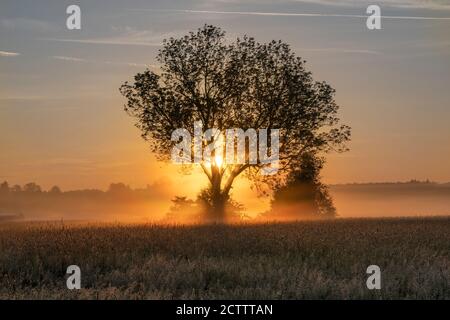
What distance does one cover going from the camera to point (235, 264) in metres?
12.5

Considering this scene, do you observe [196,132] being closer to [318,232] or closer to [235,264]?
[318,232]

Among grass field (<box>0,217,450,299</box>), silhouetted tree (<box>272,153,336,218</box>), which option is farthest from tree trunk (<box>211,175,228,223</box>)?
grass field (<box>0,217,450,299</box>)

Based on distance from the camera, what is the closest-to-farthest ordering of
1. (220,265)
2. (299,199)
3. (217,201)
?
(220,265), (217,201), (299,199)

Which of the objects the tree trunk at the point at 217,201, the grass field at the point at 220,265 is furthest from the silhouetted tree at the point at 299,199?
the grass field at the point at 220,265

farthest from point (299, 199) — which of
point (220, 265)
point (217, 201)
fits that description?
point (220, 265)

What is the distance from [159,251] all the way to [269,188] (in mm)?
24146

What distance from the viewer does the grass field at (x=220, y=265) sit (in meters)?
10.0

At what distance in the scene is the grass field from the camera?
1002 cm

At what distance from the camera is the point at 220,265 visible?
1225cm

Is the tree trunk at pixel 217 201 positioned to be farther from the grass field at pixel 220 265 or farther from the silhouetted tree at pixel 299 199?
the grass field at pixel 220 265

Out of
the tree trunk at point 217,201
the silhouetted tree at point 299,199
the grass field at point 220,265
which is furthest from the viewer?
the silhouetted tree at point 299,199

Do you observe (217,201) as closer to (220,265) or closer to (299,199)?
(299,199)

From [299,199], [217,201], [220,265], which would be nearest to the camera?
[220,265]

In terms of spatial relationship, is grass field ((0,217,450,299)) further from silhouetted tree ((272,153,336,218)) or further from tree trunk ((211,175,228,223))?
silhouetted tree ((272,153,336,218))
